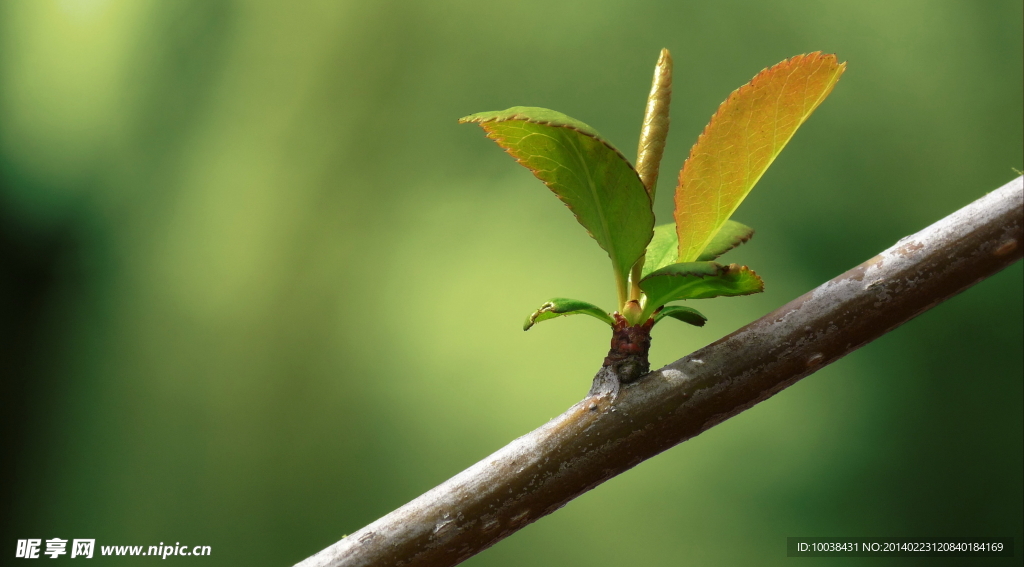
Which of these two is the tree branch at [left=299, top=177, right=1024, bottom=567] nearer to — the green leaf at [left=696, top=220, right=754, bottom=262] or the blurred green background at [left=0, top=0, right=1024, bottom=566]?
the green leaf at [left=696, top=220, right=754, bottom=262]

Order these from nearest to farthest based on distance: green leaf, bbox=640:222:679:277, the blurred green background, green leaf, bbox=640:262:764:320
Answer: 1. green leaf, bbox=640:262:764:320
2. green leaf, bbox=640:222:679:277
3. the blurred green background

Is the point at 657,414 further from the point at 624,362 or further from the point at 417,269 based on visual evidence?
the point at 417,269

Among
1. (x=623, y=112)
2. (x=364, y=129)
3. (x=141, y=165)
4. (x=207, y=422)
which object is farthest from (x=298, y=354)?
(x=623, y=112)

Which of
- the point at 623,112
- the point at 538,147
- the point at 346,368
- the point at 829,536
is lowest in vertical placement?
the point at 829,536

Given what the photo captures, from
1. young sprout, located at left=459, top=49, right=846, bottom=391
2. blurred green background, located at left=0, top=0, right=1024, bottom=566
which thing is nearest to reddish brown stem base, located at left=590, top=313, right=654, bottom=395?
young sprout, located at left=459, top=49, right=846, bottom=391

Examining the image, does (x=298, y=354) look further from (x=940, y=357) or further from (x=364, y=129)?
(x=940, y=357)

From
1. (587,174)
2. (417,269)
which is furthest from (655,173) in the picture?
(417,269)
